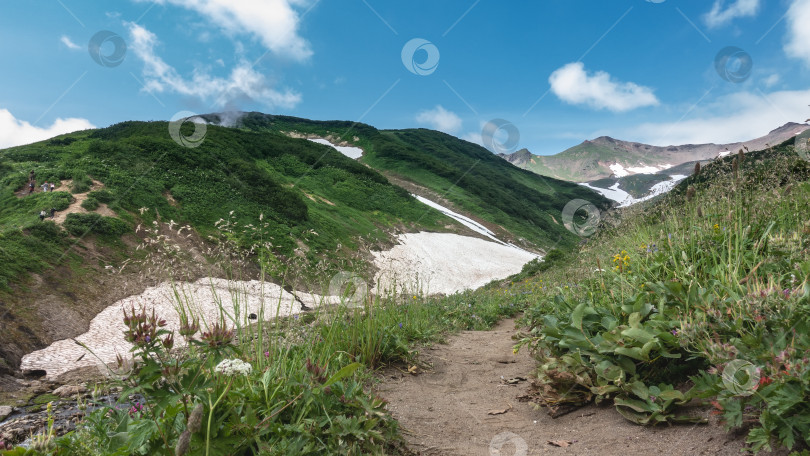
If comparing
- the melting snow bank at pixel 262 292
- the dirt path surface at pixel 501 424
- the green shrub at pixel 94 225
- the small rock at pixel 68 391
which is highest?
the green shrub at pixel 94 225

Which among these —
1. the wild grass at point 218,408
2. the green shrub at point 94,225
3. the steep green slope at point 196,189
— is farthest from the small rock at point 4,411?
the green shrub at point 94,225

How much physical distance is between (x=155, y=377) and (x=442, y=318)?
592 cm

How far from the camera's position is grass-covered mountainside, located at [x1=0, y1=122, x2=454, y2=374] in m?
10.7

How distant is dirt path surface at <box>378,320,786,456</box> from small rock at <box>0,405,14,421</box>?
5.35 meters

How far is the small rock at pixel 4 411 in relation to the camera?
5.54 meters

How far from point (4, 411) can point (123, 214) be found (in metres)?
12.9

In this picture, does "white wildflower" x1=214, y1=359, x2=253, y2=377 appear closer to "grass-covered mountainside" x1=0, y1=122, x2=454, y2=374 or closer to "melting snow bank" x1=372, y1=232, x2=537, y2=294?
"grass-covered mountainside" x1=0, y1=122, x2=454, y2=374

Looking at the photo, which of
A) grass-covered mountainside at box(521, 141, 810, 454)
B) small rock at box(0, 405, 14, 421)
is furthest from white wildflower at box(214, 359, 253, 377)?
small rock at box(0, 405, 14, 421)

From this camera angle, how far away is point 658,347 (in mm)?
2883

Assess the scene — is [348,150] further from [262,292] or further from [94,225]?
[262,292]

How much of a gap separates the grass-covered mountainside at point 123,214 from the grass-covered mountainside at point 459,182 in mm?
17800

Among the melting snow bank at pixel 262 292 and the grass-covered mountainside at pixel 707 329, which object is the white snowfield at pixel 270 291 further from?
the grass-covered mountainside at pixel 707 329

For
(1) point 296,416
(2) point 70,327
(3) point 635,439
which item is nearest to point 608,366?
(3) point 635,439

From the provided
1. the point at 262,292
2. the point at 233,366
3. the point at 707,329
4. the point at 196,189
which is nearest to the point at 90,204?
the point at 196,189
